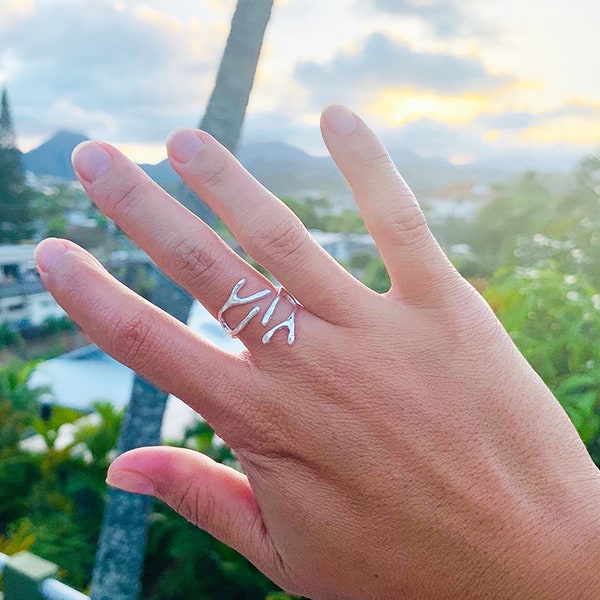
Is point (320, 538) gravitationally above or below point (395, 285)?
below

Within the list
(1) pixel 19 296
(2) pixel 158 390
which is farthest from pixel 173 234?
(1) pixel 19 296

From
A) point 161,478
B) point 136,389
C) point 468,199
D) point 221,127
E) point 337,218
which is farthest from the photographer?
point 468,199

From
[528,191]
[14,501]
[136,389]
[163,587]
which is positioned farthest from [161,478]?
[528,191]

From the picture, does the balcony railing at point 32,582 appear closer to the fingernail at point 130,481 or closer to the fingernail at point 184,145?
the fingernail at point 130,481

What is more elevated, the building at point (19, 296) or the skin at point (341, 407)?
the skin at point (341, 407)

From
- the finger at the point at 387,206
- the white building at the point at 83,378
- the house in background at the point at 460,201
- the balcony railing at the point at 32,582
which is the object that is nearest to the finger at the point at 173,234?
the finger at the point at 387,206

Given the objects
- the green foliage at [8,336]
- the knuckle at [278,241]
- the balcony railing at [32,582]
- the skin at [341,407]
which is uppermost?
the knuckle at [278,241]

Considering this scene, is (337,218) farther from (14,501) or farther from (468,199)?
(14,501)

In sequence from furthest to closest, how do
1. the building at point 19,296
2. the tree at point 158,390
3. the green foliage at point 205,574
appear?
the building at point 19,296 < the green foliage at point 205,574 < the tree at point 158,390
